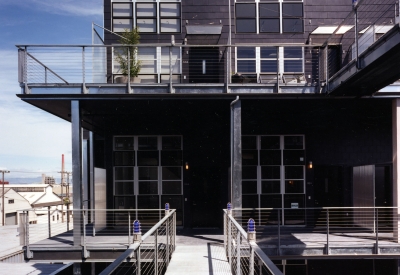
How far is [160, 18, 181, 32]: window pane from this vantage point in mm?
13219

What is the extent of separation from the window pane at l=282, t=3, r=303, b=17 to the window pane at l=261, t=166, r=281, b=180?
4.73 m

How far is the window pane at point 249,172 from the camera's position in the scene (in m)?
12.8

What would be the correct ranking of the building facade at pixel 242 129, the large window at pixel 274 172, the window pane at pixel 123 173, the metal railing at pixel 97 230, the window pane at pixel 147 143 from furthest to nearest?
the window pane at pixel 147 143
the window pane at pixel 123 173
the large window at pixel 274 172
the building facade at pixel 242 129
the metal railing at pixel 97 230

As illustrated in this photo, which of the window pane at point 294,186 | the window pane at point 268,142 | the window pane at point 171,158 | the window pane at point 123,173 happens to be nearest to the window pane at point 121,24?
the window pane at point 171,158

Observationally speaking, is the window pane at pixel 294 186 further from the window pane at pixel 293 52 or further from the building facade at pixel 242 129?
the window pane at pixel 293 52

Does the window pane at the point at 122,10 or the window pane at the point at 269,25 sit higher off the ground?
the window pane at the point at 122,10

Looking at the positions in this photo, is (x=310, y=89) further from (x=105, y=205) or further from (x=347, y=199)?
(x=105, y=205)

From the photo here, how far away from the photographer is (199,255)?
8.57 metres

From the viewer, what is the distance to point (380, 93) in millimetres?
9734

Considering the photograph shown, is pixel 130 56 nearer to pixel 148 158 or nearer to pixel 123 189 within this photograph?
pixel 148 158

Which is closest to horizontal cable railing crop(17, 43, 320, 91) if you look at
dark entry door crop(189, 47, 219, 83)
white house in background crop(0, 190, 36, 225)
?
dark entry door crop(189, 47, 219, 83)

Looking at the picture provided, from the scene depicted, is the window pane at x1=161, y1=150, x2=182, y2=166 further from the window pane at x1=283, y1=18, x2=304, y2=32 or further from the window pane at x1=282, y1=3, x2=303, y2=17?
the window pane at x1=282, y1=3, x2=303, y2=17

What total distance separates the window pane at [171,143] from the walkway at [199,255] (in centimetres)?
260

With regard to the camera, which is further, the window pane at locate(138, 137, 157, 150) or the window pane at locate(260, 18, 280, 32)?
the window pane at locate(260, 18, 280, 32)
